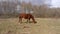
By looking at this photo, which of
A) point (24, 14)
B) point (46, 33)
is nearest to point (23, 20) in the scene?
point (24, 14)

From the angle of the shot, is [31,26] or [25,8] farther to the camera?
[25,8]

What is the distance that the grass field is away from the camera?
1.05 meters

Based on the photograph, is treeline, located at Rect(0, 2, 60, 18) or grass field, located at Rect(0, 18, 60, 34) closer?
grass field, located at Rect(0, 18, 60, 34)

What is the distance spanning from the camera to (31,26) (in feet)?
3.74

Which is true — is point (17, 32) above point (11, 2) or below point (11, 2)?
below

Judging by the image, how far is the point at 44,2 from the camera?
125 cm

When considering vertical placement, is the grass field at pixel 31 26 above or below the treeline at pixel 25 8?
below

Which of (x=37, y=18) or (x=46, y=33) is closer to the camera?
(x=46, y=33)

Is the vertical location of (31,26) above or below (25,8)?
below

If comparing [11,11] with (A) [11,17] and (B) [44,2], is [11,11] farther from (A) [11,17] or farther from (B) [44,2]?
(B) [44,2]

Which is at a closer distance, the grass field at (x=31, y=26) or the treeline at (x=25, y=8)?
the grass field at (x=31, y=26)

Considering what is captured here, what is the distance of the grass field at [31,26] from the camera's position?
1055mm

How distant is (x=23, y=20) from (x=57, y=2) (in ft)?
1.27

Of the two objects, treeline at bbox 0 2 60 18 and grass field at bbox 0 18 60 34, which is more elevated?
treeline at bbox 0 2 60 18
